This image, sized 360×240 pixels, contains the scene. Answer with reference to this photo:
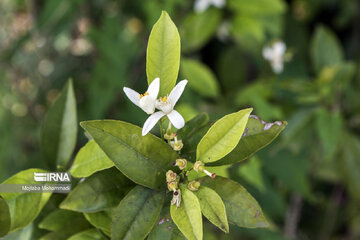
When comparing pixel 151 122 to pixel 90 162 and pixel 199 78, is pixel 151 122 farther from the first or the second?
pixel 199 78

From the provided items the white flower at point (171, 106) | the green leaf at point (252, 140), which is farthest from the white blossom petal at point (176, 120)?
the green leaf at point (252, 140)

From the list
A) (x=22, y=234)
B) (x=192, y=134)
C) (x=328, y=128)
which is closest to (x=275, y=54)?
(x=328, y=128)

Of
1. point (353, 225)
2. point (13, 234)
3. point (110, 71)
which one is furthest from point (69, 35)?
Result: point (353, 225)

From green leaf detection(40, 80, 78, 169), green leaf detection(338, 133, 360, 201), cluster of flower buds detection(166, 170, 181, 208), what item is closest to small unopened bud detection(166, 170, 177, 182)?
cluster of flower buds detection(166, 170, 181, 208)

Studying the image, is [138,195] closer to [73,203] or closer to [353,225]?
[73,203]

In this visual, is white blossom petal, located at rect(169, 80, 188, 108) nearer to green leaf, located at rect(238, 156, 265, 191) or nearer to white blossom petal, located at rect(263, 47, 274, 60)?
green leaf, located at rect(238, 156, 265, 191)
